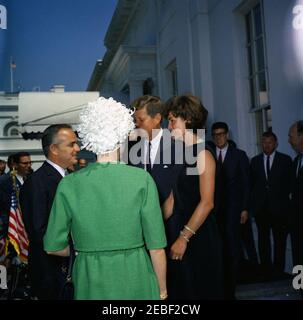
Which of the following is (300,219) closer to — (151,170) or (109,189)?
(151,170)

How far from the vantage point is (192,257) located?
7.63 ft

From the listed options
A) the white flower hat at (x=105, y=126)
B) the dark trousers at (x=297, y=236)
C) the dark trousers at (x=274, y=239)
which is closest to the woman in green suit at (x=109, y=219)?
the white flower hat at (x=105, y=126)

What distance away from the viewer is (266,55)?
495 cm

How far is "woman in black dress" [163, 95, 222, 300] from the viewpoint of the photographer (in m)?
2.28

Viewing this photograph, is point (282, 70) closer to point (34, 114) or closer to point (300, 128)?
point (300, 128)

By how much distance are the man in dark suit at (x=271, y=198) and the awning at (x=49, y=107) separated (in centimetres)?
544

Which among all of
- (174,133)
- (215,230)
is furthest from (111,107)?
(215,230)

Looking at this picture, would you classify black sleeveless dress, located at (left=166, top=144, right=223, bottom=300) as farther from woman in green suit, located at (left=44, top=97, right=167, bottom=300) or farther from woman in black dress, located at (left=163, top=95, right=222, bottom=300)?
woman in green suit, located at (left=44, top=97, right=167, bottom=300)

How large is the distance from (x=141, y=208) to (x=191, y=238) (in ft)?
2.59

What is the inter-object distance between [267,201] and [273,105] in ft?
4.07

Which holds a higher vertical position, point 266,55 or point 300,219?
point 266,55

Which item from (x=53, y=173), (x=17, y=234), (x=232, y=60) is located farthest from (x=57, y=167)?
(x=232, y=60)
